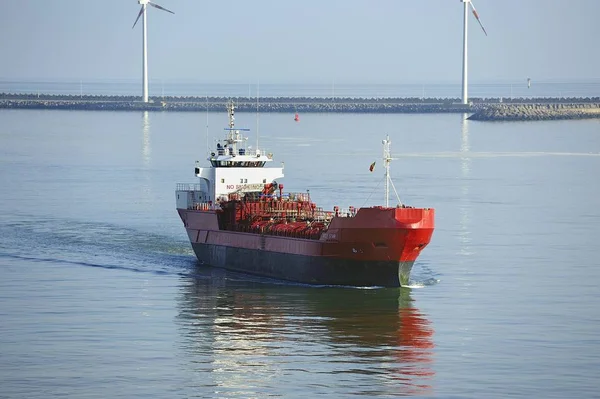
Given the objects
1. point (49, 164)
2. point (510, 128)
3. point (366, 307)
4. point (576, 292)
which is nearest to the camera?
point (366, 307)

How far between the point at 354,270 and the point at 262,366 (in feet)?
40.4

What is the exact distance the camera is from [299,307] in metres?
48.9

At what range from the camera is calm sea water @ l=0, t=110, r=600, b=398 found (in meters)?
38.4

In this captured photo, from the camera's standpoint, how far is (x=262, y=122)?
614 ft

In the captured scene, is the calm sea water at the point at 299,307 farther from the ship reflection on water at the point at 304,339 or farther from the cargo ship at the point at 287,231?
the cargo ship at the point at 287,231

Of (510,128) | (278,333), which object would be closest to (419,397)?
(278,333)

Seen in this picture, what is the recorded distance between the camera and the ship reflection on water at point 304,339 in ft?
125

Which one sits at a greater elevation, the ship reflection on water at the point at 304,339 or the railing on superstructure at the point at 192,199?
the railing on superstructure at the point at 192,199

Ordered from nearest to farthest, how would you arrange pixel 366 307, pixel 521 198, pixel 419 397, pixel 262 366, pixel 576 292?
pixel 419 397
pixel 262 366
pixel 366 307
pixel 576 292
pixel 521 198

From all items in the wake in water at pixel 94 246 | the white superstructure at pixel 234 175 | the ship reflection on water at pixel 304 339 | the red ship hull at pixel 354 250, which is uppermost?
the white superstructure at pixel 234 175

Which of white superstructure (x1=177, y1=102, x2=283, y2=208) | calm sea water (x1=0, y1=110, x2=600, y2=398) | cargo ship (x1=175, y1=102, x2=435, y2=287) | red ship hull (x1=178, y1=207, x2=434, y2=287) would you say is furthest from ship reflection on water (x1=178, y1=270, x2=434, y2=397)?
white superstructure (x1=177, y1=102, x2=283, y2=208)

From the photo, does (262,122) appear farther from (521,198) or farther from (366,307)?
(366,307)

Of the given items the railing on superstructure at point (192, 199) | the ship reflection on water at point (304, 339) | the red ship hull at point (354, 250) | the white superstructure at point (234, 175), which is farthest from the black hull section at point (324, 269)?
the railing on superstructure at point (192, 199)

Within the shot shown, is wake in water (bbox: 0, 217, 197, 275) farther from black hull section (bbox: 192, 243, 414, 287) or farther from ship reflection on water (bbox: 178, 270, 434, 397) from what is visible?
ship reflection on water (bbox: 178, 270, 434, 397)
